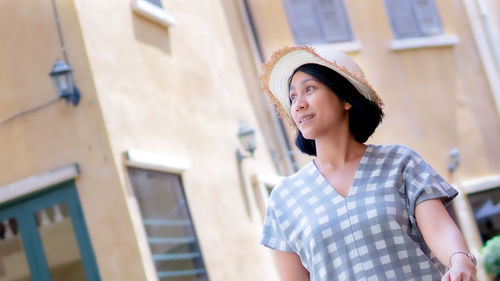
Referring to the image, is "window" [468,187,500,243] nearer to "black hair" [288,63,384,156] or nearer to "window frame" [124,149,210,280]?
"window frame" [124,149,210,280]

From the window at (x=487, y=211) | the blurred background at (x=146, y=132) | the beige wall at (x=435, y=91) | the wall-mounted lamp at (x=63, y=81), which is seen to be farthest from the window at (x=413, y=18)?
the wall-mounted lamp at (x=63, y=81)

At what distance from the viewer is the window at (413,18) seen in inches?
611

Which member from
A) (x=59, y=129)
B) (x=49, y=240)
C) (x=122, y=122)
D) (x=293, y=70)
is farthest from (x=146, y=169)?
(x=293, y=70)

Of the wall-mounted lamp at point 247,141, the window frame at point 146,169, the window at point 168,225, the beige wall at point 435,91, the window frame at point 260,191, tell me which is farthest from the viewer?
the beige wall at point 435,91

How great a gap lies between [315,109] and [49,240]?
197 inches

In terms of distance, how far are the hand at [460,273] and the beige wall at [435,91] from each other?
11062mm

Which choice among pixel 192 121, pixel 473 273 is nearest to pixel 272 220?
pixel 473 273

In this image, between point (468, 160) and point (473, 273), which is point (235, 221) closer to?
point (468, 160)

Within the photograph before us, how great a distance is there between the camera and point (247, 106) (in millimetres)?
12555

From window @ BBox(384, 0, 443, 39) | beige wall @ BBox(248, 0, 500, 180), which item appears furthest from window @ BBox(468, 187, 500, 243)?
window @ BBox(384, 0, 443, 39)

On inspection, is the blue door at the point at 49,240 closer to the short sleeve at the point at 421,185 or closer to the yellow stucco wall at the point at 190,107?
the yellow stucco wall at the point at 190,107

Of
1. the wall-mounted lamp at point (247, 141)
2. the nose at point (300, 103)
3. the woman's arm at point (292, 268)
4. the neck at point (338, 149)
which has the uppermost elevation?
the wall-mounted lamp at point (247, 141)

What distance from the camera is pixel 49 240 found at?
8.32 meters

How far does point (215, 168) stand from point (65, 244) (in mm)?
2599
